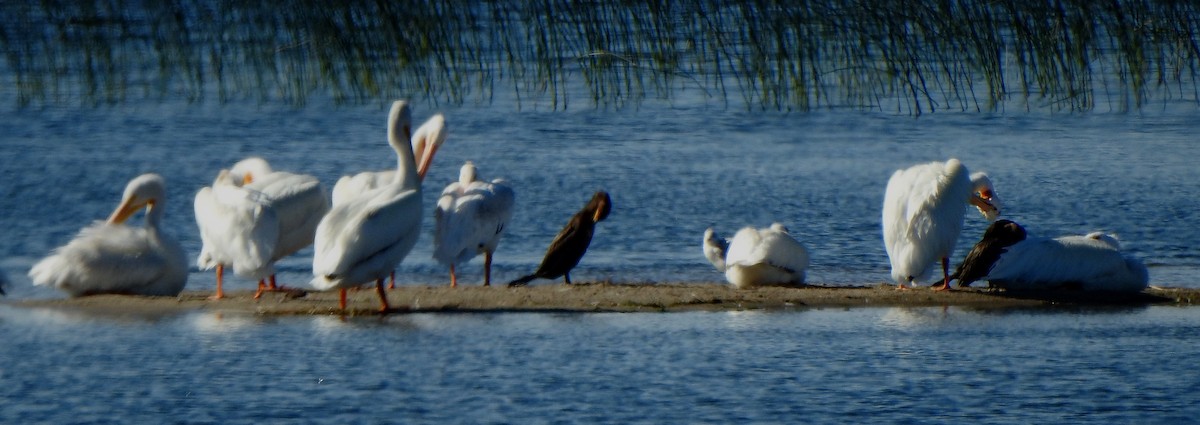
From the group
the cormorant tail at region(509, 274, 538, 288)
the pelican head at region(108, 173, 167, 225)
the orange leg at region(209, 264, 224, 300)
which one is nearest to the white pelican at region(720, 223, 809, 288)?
the cormorant tail at region(509, 274, 538, 288)

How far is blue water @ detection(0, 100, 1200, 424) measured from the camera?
6.96 metres

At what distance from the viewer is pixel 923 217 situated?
10.1 meters

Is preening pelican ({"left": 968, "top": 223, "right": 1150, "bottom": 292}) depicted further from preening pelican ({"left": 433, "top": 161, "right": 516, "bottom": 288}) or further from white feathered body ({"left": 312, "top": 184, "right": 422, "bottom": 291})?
white feathered body ({"left": 312, "top": 184, "right": 422, "bottom": 291})

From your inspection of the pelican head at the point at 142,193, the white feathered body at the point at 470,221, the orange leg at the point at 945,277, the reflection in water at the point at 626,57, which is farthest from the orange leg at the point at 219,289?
the reflection in water at the point at 626,57

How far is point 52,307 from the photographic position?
9.24m

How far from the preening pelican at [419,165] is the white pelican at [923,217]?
2.60 m

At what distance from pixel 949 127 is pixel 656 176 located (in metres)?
3.60

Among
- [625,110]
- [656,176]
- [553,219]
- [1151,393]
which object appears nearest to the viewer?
[1151,393]

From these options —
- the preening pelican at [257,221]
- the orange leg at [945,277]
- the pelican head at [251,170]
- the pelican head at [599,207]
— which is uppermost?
the pelican head at [251,170]

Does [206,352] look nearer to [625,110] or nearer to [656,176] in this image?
[656,176]

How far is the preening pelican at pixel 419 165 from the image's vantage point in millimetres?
10641

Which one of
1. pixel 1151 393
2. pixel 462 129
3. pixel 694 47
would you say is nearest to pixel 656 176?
pixel 462 129

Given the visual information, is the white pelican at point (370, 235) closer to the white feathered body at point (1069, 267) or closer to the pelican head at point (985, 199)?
the white feathered body at point (1069, 267)

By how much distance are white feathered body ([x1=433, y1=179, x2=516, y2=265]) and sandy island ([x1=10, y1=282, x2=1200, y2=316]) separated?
1.37 ft
